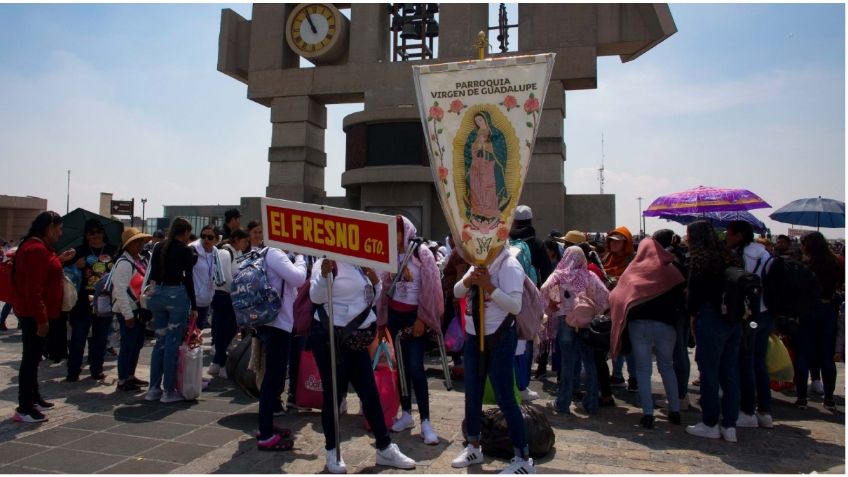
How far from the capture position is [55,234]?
5.46 m

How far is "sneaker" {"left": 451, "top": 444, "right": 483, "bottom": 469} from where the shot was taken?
4.17m

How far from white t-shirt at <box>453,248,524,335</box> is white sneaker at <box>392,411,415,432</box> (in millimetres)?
1371

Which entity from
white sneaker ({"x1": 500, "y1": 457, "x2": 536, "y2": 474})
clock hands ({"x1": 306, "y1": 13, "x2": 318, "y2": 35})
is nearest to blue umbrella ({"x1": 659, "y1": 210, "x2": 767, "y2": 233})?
white sneaker ({"x1": 500, "y1": 457, "x2": 536, "y2": 474})

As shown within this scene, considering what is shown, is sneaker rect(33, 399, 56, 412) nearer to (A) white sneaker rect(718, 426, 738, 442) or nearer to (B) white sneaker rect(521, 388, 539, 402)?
(B) white sneaker rect(521, 388, 539, 402)

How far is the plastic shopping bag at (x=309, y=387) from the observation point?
5473 mm

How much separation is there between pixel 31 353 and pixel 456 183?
160 inches

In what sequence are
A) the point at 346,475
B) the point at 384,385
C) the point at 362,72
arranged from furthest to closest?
the point at 362,72 < the point at 384,385 < the point at 346,475

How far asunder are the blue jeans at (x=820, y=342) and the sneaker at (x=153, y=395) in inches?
262

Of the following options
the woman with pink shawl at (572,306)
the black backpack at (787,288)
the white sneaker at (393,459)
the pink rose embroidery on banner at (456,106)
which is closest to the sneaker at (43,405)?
the white sneaker at (393,459)

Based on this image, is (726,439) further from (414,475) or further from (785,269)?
(414,475)

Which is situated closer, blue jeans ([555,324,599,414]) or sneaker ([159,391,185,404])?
blue jeans ([555,324,599,414])

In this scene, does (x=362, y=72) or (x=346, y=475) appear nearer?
(x=346, y=475)

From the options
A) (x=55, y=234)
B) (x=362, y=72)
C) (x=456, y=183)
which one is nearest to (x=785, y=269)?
(x=456, y=183)

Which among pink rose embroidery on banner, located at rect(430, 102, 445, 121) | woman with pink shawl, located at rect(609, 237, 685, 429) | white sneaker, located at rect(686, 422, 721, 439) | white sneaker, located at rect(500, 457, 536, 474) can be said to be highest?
pink rose embroidery on banner, located at rect(430, 102, 445, 121)
